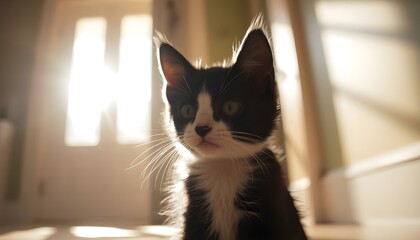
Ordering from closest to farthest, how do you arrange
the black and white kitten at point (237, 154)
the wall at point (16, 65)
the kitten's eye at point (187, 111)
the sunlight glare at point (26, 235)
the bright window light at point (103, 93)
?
the black and white kitten at point (237, 154) → the kitten's eye at point (187, 111) → the sunlight glare at point (26, 235) → the wall at point (16, 65) → the bright window light at point (103, 93)

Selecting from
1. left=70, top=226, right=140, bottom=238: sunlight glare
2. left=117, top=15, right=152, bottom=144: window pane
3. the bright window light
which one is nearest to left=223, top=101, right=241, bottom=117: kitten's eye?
left=70, top=226, right=140, bottom=238: sunlight glare

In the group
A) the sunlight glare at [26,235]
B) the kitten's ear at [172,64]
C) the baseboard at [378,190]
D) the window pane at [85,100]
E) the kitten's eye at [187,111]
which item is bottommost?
the sunlight glare at [26,235]

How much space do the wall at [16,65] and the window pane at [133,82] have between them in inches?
29.7

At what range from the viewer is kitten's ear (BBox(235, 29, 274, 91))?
2.31ft

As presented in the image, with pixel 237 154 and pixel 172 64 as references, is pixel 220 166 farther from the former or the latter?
pixel 172 64

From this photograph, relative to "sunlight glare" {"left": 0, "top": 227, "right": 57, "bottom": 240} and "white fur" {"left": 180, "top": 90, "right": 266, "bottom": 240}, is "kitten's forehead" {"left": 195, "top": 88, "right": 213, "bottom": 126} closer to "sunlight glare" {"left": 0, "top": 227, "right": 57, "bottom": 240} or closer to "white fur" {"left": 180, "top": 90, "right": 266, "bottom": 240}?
"white fur" {"left": 180, "top": 90, "right": 266, "bottom": 240}

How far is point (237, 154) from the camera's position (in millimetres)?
710

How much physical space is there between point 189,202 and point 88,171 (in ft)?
7.62

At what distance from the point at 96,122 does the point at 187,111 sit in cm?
228

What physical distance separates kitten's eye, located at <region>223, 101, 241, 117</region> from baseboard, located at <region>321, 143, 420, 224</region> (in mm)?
597

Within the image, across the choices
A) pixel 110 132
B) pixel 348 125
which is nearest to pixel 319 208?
pixel 348 125

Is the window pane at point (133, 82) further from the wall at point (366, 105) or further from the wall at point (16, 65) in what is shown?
the wall at point (366, 105)

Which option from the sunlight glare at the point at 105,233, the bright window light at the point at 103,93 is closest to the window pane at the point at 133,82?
the bright window light at the point at 103,93

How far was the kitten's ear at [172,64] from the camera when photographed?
0.83m
